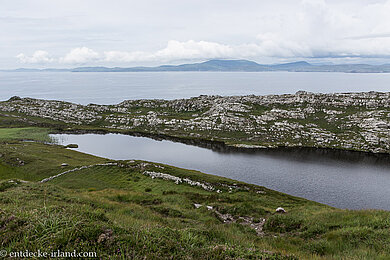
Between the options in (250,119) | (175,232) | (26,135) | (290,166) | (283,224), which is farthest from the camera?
(250,119)

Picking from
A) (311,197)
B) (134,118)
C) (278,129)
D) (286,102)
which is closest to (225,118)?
(278,129)

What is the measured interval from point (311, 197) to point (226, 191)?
25588 millimetres

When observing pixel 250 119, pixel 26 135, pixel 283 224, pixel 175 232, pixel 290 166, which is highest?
pixel 175 232

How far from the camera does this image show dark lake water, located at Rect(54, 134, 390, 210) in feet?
188

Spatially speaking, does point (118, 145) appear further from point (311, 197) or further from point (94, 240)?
point (94, 240)

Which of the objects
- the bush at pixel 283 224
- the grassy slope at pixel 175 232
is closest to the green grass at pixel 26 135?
the grassy slope at pixel 175 232

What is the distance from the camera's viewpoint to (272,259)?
928 cm

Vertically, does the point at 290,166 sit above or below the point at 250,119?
below

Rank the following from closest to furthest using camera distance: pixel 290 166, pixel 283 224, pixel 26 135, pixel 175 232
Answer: pixel 175 232
pixel 283 224
pixel 290 166
pixel 26 135

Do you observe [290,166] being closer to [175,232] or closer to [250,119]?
[250,119]

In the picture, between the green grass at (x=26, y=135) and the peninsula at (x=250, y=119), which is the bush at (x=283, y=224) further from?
the green grass at (x=26, y=135)

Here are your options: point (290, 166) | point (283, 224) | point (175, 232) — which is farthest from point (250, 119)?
point (175, 232)

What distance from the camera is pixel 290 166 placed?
7906 cm

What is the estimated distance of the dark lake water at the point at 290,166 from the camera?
57.3 meters
